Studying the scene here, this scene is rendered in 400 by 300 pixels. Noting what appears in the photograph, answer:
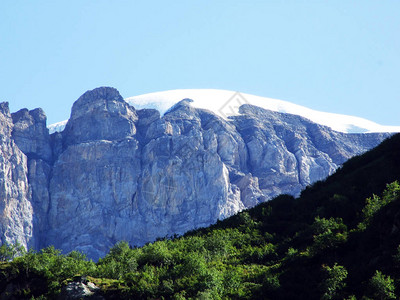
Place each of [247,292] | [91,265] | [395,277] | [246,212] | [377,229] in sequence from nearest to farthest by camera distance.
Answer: [395,277]
[247,292]
[377,229]
[91,265]
[246,212]

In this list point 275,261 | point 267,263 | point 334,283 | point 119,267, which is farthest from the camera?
point 275,261

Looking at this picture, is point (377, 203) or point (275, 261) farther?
point (377, 203)

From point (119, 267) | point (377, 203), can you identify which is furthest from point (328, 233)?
point (119, 267)

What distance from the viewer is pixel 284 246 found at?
8938 cm

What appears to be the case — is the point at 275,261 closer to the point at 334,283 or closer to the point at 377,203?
the point at 377,203

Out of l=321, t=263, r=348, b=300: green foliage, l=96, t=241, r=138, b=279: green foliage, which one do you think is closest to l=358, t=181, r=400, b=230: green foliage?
l=321, t=263, r=348, b=300: green foliage

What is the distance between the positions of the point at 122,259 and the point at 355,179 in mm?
40056

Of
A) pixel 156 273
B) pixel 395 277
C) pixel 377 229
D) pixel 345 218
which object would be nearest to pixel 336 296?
pixel 395 277

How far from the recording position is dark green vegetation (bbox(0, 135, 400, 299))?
2714 inches

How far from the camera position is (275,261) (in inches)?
3319

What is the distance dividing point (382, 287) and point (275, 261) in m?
24.9

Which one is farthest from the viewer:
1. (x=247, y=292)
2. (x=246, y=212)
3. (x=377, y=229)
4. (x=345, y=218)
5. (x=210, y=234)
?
(x=246, y=212)

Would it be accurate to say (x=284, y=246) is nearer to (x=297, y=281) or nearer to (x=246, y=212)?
(x=297, y=281)

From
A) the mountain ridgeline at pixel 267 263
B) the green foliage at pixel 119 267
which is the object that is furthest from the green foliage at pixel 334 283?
the green foliage at pixel 119 267
